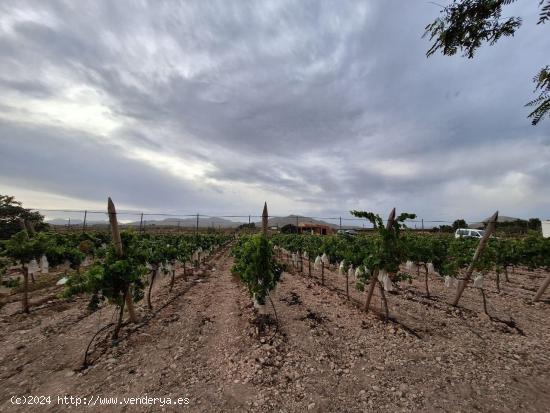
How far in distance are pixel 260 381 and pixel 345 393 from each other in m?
1.25

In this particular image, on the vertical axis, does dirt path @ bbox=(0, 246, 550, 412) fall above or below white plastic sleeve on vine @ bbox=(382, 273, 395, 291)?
below

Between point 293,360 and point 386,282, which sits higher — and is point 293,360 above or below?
below

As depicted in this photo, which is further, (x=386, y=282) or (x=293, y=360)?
(x=386, y=282)

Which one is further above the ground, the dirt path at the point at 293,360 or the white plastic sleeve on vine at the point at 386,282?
the white plastic sleeve on vine at the point at 386,282

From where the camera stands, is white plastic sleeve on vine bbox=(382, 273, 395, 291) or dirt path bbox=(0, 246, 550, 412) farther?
white plastic sleeve on vine bbox=(382, 273, 395, 291)

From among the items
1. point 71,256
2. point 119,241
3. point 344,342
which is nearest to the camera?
point 344,342

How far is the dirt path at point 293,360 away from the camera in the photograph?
3674 millimetres

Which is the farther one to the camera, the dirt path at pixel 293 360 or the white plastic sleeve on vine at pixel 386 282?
the white plastic sleeve on vine at pixel 386 282

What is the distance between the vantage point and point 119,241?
19.0ft

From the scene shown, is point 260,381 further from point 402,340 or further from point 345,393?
point 402,340

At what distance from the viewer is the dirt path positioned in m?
3.67

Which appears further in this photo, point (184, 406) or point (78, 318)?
point (78, 318)

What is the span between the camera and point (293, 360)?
185 inches

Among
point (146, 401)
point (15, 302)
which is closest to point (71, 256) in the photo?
point (15, 302)
